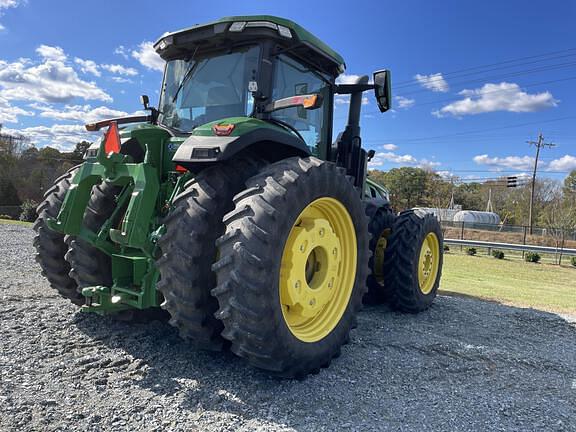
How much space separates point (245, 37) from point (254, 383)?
2637 millimetres

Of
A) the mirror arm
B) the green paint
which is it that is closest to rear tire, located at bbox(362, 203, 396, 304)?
the mirror arm

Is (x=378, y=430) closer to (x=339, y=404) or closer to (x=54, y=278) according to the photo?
(x=339, y=404)

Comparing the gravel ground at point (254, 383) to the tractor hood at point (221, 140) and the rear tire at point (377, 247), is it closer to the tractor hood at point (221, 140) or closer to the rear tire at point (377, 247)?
the rear tire at point (377, 247)

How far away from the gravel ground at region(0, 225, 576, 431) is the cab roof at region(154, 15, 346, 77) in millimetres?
2456

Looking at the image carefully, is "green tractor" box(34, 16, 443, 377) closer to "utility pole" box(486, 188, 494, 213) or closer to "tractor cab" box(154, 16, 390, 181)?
"tractor cab" box(154, 16, 390, 181)

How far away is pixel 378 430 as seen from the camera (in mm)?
2422

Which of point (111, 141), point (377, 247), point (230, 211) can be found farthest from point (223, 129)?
point (377, 247)

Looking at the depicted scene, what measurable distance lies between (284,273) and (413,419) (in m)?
1.15

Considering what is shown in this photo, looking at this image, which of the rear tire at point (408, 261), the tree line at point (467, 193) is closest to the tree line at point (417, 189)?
the tree line at point (467, 193)

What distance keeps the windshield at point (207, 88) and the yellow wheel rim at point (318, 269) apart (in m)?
1.07

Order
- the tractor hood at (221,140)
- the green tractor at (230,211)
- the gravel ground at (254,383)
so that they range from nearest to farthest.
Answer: the gravel ground at (254,383) → the green tractor at (230,211) → the tractor hood at (221,140)

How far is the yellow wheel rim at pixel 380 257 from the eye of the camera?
549 centimetres

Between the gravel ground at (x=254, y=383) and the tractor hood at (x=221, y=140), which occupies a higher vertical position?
the tractor hood at (x=221, y=140)

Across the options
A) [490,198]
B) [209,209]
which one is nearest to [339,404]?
[209,209]
